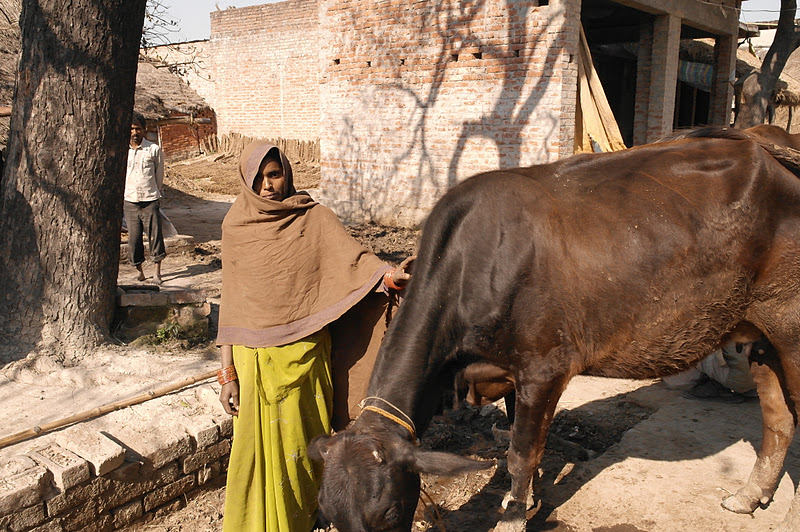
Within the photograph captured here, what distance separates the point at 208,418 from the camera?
3762 millimetres

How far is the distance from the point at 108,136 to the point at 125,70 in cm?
48

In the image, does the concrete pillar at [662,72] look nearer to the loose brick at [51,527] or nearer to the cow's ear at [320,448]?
the cow's ear at [320,448]

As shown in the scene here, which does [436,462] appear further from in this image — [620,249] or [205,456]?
[205,456]

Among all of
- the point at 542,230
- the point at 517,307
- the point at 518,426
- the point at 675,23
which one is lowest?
the point at 518,426

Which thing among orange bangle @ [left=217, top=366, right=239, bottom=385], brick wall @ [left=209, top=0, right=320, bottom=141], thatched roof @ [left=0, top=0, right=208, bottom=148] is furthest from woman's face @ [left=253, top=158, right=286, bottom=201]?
brick wall @ [left=209, top=0, right=320, bottom=141]

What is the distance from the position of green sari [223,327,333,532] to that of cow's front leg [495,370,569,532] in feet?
3.30

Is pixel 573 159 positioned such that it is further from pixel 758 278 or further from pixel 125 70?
pixel 125 70

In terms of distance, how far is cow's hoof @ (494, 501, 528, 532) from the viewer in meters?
3.15

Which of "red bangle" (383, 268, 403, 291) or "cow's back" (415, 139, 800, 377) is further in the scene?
"red bangle" (383, 268, 403, 291)

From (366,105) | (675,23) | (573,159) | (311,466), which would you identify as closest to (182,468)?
(311,466)

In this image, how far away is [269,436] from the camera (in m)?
3.05

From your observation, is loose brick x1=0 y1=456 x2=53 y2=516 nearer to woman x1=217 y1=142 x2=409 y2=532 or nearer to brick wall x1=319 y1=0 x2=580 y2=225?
woman x1=217 y1=142 x2=409 y2=532

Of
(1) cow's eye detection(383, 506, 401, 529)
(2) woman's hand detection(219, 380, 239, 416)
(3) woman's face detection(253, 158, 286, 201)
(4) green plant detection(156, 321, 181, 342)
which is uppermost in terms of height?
(3) woman's face detection(253, 158, 286, 201)

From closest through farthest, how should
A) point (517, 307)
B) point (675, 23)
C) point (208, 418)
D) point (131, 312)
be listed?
point (517, 307), point (208, 418), point (131, 312), point (675, 23)
